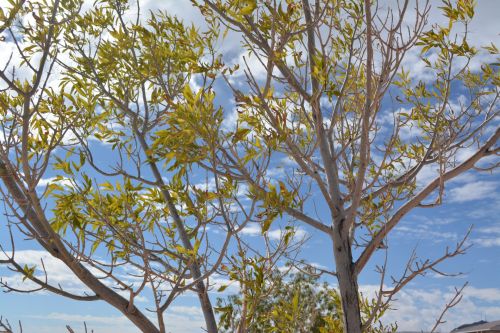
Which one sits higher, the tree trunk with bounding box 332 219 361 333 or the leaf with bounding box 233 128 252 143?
the leaf with bounding box 233 128 252 143

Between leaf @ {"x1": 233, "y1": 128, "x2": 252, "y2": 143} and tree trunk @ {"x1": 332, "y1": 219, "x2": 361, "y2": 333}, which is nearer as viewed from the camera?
leaf @ {"x1": 233, "y1": 128, "x2": 252, "y2": 143}

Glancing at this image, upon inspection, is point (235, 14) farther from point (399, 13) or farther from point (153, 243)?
point (153, 243)

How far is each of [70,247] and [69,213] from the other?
69 cm

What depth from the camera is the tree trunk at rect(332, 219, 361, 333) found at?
9.28 ft

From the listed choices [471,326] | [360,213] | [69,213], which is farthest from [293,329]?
[471,326]

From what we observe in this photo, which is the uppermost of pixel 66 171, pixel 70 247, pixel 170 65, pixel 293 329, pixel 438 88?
pixel 170 65

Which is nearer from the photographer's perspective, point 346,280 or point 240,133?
point 240,133

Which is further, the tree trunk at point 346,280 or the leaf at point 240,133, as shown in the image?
the tree trunk at point 346,280

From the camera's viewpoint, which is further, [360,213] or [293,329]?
[360,213]

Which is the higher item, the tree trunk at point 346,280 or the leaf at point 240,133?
the leaf at point 240,133

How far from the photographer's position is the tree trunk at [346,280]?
2828mm

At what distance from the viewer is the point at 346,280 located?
9.45 ft

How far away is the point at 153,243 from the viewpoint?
9.08ft

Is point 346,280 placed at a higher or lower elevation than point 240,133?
lower
